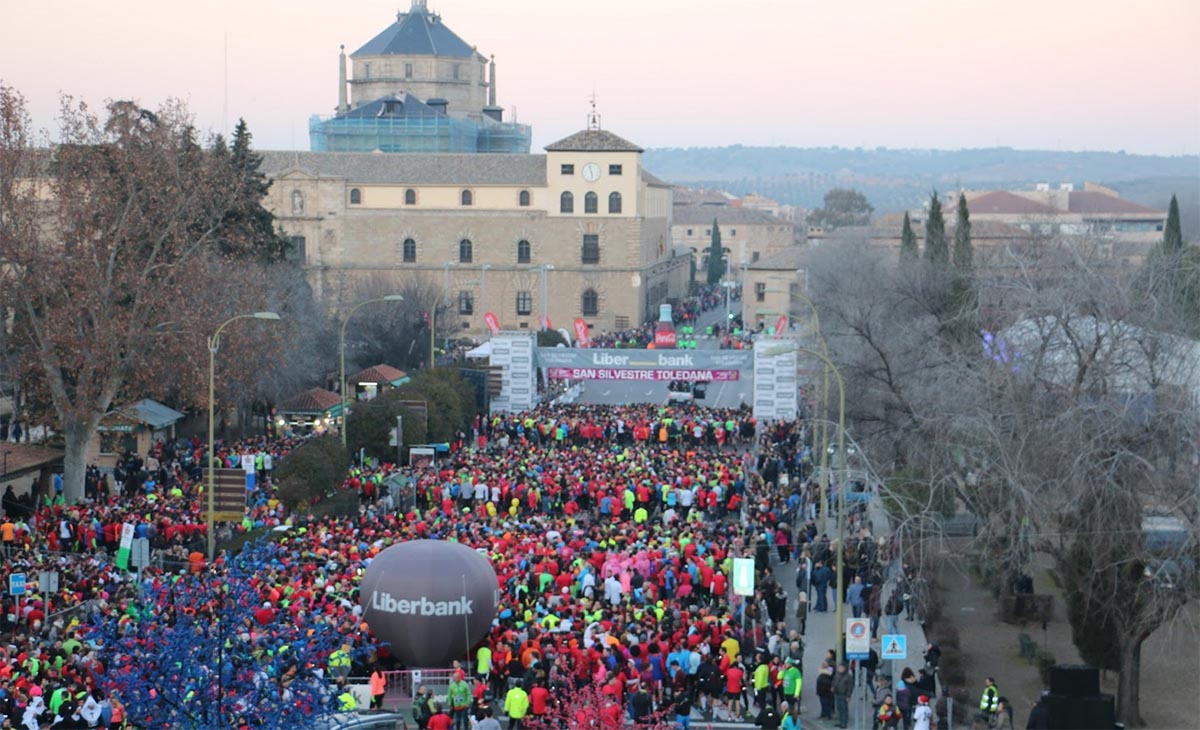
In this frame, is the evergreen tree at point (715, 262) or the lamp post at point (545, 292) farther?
the evergreen tree at point (715, 262)

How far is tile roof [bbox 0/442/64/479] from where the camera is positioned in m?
37.0

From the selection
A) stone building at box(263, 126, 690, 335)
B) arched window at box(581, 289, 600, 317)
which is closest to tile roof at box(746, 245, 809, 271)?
arched window at box(581, 289, 600, 317)

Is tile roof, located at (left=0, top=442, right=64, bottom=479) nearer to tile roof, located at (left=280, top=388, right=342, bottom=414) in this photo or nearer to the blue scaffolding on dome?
tile roof, located at (left=280, top=388, right=342, bottom=414)

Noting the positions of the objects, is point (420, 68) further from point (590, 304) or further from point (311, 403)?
point (311, 403)

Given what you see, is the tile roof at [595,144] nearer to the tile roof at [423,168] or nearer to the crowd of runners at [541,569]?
the tile roof at [423,168]

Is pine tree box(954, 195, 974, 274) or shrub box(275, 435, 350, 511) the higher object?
pine tree box(954, 195, 974, 274)

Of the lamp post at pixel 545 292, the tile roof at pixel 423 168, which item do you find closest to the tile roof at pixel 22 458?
the lamp post at pixel 545 292

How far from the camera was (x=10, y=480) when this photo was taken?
3706 centimetres

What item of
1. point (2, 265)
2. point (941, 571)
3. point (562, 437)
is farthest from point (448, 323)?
point (941, 571)

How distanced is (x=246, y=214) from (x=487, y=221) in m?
38.6

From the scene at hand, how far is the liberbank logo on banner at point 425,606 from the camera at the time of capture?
74.9 feet

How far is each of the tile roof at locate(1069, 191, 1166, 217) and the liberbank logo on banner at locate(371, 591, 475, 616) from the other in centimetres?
14395

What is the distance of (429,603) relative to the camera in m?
22.8

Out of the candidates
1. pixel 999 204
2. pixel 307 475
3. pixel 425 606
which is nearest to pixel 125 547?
pixel 307 475
